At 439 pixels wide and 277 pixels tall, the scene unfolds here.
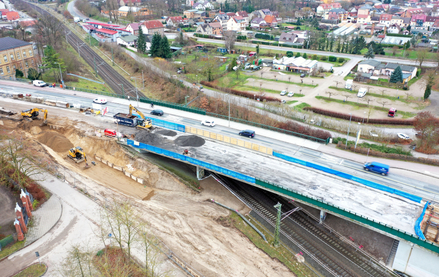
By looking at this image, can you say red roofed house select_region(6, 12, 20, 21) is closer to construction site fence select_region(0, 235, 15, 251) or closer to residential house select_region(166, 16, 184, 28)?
residential house select_region(166, 16, 184, 28)

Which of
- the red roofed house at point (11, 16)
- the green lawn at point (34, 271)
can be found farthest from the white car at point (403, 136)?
the red roofed house at point (11, 16)

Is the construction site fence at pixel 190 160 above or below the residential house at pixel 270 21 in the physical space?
below

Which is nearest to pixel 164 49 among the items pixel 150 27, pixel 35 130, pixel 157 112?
pixel 150 27

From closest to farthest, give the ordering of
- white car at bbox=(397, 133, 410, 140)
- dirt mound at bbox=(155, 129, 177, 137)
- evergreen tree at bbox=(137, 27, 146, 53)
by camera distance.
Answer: dirt mound at bbox=(155, 129, 177, 137) → white car at bbox=(397, 133, 410, 140) → evergreen tree at bbox=(137, 27, 146, 53)

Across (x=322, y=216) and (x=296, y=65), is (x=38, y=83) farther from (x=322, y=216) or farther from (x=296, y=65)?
(x=322, y=216)

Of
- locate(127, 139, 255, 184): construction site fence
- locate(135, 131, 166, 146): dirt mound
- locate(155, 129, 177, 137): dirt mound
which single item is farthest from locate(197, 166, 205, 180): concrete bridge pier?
locate(155, 129, 177, 137): dirt mound

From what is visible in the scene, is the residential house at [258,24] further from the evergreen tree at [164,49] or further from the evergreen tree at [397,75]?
the evergreen tree at [397,75]
